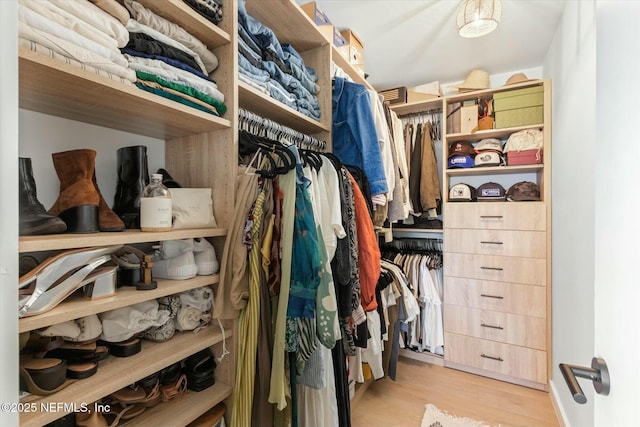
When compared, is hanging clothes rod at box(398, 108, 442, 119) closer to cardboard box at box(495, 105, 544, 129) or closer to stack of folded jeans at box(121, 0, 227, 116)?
cardboard box at box(495, 105, 544, 129)

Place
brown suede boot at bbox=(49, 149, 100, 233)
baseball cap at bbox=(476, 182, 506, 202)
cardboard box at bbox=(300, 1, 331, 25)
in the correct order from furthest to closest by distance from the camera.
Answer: baseball cap at bbox=(476, 182, 506, 202), cardboard box at bbox=(300, 1, 331, 25), brown suede boot at bbox=(49, 149, 100, 233)

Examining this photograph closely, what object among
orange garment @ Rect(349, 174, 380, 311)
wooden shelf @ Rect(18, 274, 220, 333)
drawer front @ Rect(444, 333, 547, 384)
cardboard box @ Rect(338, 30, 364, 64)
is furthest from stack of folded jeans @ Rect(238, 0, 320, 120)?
drawer front @ Rect(444, 333, 547, 384)

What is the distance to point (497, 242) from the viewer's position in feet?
7.04

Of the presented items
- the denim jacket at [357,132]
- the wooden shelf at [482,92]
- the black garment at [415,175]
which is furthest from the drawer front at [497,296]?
the wooden shelf at [482,92]

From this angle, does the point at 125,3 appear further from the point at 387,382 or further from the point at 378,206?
the point at 387,382

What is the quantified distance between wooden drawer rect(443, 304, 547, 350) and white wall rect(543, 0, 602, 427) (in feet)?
0.38

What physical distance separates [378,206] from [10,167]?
1.54 metres

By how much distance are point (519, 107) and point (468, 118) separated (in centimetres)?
34

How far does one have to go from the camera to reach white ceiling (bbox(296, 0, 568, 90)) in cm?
168

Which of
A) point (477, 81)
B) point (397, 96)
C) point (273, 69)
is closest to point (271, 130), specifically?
point (273, 69)

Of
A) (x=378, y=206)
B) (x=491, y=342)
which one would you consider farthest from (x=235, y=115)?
(x=491, y=342)

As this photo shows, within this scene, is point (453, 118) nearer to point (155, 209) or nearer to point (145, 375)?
point (155, 209)

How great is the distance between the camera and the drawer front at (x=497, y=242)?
79.5 inches

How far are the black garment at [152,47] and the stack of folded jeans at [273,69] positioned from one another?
9.0 inches
